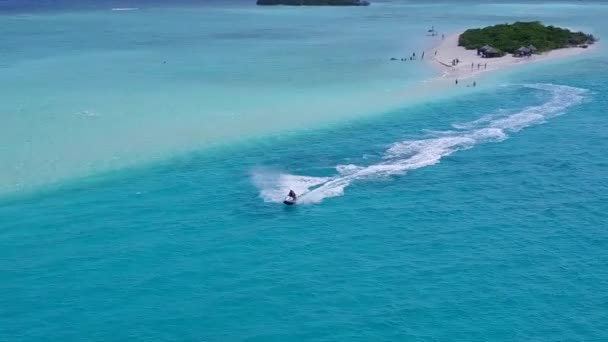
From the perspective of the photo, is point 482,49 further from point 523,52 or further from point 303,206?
point 303,206

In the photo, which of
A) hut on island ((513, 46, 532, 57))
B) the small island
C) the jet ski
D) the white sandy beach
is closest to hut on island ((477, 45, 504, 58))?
the small island

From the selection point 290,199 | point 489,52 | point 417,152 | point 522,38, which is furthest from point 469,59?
point 290,199

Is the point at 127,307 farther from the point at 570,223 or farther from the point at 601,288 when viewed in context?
the point at 570,223

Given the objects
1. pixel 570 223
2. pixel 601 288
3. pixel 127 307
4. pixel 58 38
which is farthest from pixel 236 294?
pixel 58 38

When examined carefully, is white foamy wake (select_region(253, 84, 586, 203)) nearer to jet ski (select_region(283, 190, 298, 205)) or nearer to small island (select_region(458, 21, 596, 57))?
jet ski (select_region(283, 190, 298, 205))

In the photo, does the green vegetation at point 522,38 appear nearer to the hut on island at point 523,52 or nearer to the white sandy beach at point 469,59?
the hut on island at point 523,52

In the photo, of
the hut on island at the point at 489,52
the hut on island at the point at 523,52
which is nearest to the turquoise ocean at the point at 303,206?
the hut on island at the point at 489,52
